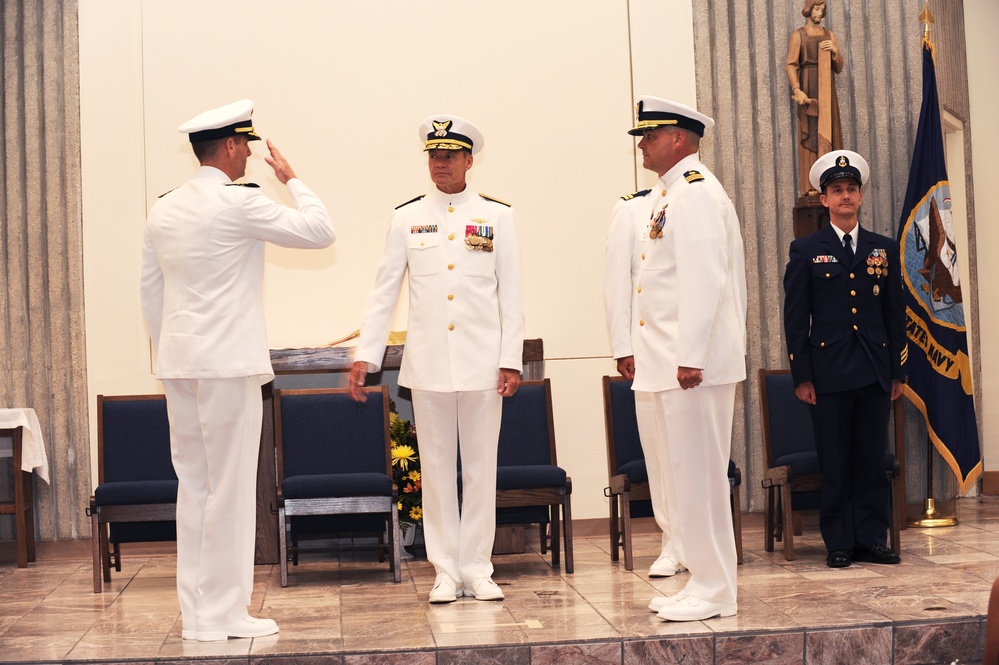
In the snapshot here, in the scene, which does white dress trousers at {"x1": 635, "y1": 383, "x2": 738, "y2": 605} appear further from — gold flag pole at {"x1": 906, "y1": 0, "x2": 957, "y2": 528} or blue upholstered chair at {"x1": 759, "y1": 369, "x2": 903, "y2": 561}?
gold flag pole at {"x1": 906, "y1": 0, "x2": 957, "y2": 528}

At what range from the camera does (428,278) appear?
4.52 metres

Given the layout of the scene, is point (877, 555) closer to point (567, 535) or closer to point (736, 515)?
point (736, 515)

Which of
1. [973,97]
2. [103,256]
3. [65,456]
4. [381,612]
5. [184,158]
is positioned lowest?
[381,612]

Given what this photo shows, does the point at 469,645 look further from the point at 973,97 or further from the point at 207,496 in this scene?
the point at 973,97

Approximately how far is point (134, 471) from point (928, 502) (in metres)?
4.38

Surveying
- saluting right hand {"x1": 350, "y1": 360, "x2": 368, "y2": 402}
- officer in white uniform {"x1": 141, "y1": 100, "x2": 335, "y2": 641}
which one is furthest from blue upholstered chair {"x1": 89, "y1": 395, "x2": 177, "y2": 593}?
officer in white uniform {"x1": 141, "y1": 100, "x2": 335, "y2": 641}

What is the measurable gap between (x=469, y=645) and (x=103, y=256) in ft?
12.1

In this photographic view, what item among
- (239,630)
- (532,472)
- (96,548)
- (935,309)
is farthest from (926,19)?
(96,548)

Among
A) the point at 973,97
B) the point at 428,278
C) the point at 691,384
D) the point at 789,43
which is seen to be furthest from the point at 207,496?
the point at 973,97

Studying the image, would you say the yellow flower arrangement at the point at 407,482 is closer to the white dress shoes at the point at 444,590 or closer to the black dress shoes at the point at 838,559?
the white dress shoes at the point at 444,590

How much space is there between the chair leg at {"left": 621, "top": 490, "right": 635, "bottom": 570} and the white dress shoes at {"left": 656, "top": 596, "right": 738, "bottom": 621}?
1.16 meters

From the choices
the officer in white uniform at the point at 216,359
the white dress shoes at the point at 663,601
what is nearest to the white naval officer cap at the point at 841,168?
the white dress shoes at the point at 663,601

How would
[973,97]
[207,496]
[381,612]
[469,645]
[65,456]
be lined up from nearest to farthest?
[469,645] → [207,496] → [381,612] → [65,456] → [973,97]

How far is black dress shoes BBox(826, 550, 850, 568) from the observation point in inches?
200
